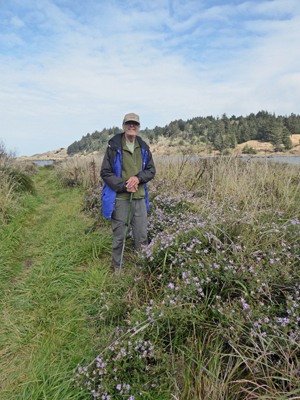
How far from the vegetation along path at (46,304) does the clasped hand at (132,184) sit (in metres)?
1.50

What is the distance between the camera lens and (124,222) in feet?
11.8

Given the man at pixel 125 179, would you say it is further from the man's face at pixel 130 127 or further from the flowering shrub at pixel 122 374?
the flowering shrub at pixel 122 374

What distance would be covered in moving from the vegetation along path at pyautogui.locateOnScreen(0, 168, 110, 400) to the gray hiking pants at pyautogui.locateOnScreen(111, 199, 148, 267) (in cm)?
43

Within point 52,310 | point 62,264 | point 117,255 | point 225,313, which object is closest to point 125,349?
point 225,313

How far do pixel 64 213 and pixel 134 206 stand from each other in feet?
14.3

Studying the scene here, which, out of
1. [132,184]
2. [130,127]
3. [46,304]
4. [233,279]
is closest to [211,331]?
[233,279]

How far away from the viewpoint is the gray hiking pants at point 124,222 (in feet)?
11.7

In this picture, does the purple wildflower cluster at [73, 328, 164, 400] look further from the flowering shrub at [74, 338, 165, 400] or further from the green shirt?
the green shirt

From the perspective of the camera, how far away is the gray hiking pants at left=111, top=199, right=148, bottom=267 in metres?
3.57

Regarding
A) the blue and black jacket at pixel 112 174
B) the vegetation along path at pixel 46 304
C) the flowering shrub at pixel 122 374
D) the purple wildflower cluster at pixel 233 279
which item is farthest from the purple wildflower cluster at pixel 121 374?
the blue and black jacket at pixel 112 174

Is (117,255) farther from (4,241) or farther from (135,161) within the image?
(4,241)

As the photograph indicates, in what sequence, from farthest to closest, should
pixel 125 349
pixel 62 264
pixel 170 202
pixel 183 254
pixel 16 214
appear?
1. pixel 16 214
2. pixel 170 202
3. pixel 62 264
4. pixel 183 254
5. pixel 125 349

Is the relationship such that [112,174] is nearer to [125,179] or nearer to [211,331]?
[125,179]

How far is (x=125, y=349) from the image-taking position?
6.11ft
